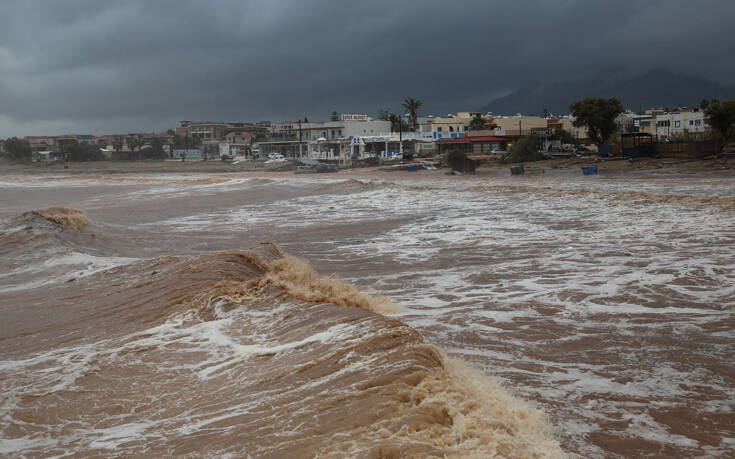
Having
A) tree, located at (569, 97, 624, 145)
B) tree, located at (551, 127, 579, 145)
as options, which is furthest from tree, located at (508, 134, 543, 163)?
tree, located at (551, 127, 579, 145)

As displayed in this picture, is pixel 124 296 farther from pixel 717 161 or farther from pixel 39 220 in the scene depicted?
pixel 717 161

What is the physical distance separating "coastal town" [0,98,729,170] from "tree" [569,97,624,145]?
0.88 meters

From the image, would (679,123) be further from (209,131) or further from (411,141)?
(209,131)

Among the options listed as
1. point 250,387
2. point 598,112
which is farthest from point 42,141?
point 250,387

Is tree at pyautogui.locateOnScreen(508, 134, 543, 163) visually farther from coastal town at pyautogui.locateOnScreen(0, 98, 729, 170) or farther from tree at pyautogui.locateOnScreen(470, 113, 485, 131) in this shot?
tree at pyautogui.locateOnScreen(470, 113, 485, 131)

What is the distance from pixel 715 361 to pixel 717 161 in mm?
40572

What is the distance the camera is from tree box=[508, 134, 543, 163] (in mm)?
57969

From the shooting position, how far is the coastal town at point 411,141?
6091 centimetres

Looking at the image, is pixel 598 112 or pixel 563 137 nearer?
pixel 598 112

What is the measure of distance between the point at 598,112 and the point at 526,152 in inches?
318

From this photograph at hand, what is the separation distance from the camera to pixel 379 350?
4.52 meters

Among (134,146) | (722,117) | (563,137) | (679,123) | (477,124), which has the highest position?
(477,124)

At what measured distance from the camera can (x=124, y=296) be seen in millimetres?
7520

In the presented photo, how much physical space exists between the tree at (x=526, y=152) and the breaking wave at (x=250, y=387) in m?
54.3
